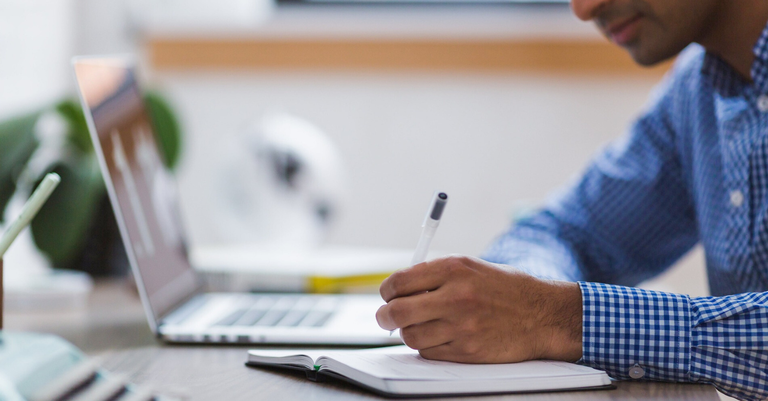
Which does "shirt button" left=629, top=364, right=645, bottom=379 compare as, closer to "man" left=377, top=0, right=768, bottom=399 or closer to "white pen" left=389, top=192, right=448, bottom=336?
"man" left=377, top=0, right=768, bottom=399

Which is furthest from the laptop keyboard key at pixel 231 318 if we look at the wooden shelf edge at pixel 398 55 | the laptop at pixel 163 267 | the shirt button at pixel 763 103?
the wooden shelf edge at pixel 398 55

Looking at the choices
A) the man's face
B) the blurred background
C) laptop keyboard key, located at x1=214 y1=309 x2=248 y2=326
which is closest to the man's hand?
laptop keyboard key, located at x1=214 y1=309 x2=248 y2=326

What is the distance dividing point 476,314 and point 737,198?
0.50 meters

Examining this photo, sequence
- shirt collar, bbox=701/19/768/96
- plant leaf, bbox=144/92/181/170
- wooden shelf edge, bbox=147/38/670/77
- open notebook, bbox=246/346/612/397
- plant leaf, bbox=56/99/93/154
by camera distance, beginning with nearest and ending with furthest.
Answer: open notebook, bbox=246/346/612/397 < shirt collar, bbox=701/19/768/96 < plant leaf, bbox=56/99/93/154 < plant leaf, bbox=144/92/181/170 < wooden shelf edge, bbox=147/38/670/77

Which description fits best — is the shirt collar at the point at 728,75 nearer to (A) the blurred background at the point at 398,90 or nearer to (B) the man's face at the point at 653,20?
(B) the man's face at the point at 653,20

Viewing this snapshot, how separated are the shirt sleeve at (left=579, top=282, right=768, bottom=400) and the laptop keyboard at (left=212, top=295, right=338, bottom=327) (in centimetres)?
31

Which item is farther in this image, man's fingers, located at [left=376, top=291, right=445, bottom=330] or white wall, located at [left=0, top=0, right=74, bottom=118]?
white wall, located at [left=0, top=0, right=74, bottom=118]

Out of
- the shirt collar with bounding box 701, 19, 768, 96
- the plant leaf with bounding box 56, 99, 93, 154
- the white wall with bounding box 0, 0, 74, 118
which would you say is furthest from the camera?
the white wall with bounding box 0, 0, 74, 118

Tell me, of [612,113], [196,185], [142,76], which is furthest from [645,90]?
[142,76]

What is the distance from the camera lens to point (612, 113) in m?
1.94

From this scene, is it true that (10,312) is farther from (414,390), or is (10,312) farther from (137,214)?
(414,390)

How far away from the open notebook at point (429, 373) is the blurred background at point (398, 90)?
1324mm

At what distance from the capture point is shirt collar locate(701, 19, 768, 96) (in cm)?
91

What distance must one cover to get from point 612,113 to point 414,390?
62.6 inches
